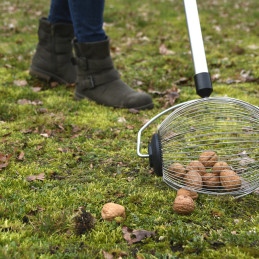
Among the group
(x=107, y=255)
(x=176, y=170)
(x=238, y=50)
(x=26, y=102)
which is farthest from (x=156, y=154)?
(x=238, y=50)

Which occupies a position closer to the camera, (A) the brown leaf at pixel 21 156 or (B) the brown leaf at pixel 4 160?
(B) the brown leaf at pixel 4 160

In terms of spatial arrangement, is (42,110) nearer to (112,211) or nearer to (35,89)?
(35,89)

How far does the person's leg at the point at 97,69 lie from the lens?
3.39 metres

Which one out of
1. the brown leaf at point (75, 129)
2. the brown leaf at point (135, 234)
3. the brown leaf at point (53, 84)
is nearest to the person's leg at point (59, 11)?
the brown leaf at point (53, 84)

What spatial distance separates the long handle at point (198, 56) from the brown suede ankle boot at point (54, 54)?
2.26 m

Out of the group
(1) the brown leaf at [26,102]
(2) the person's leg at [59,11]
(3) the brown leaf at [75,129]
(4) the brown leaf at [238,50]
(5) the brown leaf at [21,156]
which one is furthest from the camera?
(4) the brown leaf at [238,50]

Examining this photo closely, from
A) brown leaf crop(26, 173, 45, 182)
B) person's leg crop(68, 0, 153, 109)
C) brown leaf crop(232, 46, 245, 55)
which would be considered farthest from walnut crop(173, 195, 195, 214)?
brown leaf crop(232, 46, 245, 55)

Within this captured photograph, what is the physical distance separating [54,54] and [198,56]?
2.62 m

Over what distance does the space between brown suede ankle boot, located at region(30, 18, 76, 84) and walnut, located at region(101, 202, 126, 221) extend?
2.78 meters

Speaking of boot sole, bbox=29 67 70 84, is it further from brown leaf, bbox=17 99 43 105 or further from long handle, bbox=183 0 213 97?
long handle, bbox=183 0 213 97

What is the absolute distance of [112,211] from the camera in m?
1.89

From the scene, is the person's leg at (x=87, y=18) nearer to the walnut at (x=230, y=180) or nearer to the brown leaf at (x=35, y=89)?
the brown leaf at (x=35, y=89)

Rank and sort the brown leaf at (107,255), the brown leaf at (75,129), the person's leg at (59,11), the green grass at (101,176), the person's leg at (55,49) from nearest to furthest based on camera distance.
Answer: the brown leaf at (107,255)
the green grass at (101,176)
the brown leaf at (75,129)
the person's leg at (59,11)
the person's leg at (55,49)

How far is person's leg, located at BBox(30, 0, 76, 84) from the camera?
4.11 meters
